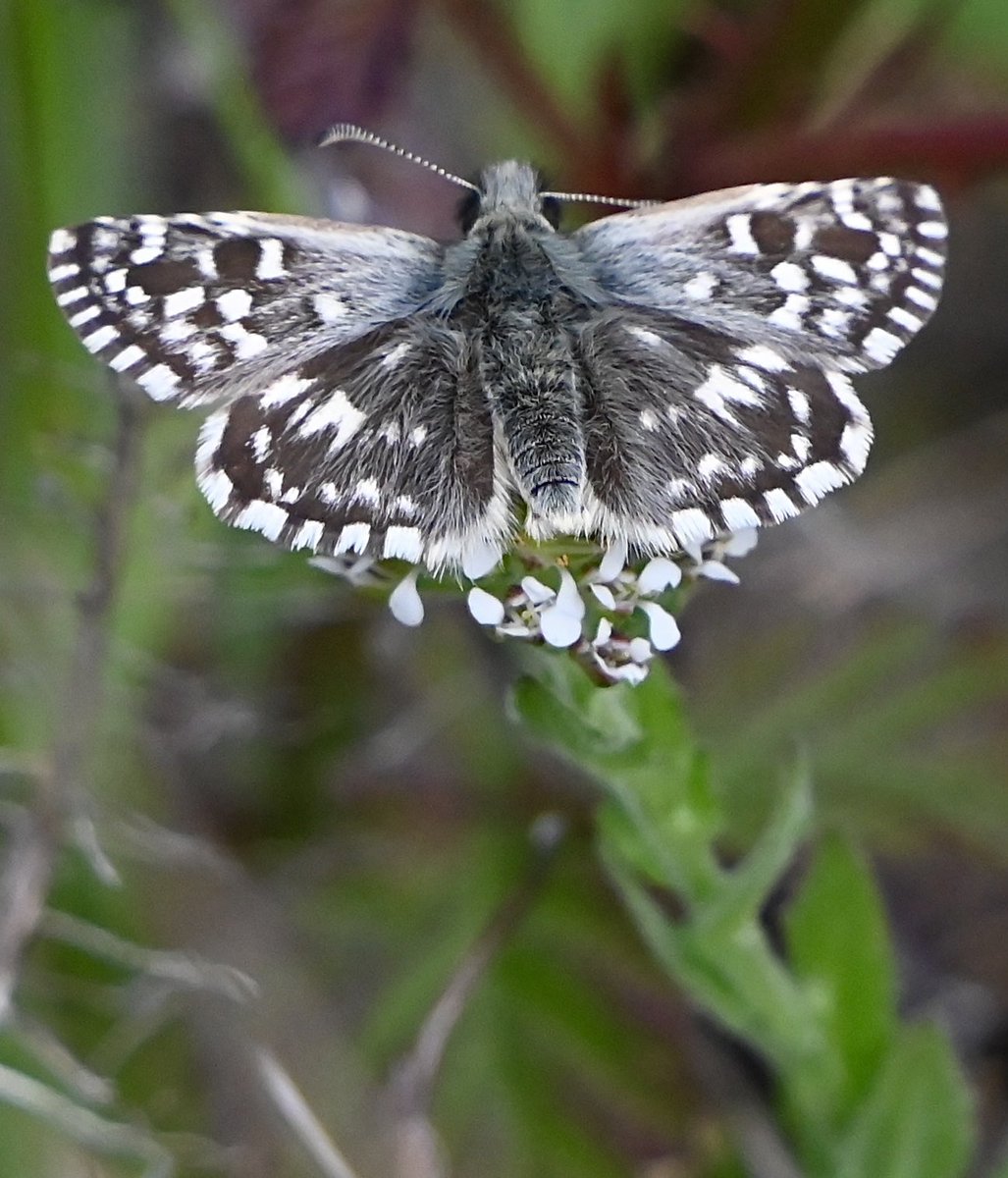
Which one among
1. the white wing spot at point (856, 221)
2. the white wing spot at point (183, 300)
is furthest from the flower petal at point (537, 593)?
the white wing spot at point (856, 221)

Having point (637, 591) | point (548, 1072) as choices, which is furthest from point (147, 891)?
point (637, 591)

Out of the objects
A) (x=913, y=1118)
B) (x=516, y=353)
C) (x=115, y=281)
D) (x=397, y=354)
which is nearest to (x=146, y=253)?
(x=115, y=281)

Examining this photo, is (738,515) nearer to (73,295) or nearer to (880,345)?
(880,345)

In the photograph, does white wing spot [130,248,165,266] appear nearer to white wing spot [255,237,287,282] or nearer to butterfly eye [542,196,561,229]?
white wing spot [255,237,287,282]

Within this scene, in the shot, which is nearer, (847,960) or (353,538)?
(353,538)

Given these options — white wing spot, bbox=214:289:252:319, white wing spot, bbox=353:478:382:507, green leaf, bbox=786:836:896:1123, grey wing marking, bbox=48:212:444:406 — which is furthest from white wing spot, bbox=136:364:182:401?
green leaf, bbox=786:836:896:1123

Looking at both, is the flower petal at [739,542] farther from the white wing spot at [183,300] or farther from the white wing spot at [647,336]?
the white wing spot at [183,300]
